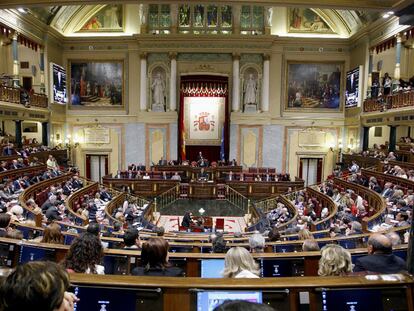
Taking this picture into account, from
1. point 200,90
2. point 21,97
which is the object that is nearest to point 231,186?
point 200,90

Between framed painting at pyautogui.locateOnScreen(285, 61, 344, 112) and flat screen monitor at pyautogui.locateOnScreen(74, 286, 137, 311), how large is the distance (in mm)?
21301

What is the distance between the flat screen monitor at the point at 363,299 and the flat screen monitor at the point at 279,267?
1.43m

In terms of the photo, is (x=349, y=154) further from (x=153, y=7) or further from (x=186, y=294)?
(x=186, y=294)

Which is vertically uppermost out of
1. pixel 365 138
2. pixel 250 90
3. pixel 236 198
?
pixel 250 90

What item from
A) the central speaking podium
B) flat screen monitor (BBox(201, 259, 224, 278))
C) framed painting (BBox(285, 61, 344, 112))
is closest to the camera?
flat screen monitor (BBox(201, 259, 224, 278))

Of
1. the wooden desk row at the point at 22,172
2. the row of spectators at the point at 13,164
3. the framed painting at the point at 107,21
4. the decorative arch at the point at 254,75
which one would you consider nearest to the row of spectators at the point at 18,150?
the row of spectators at the point at 13,164

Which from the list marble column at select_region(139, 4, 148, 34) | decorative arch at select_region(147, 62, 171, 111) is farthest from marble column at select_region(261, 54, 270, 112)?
marble column at select_region(139, 4, 148, 34)

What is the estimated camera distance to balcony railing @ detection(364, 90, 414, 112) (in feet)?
47.4

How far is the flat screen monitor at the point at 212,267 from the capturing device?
10.7ft

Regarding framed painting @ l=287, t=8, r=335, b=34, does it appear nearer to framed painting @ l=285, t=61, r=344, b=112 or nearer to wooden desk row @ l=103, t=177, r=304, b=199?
framed painting @ l=285, t=61, r=344, b=112

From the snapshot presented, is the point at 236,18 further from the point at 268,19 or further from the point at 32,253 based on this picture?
the point at 32,253

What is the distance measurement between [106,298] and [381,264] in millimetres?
2215

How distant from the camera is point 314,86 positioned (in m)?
22.2

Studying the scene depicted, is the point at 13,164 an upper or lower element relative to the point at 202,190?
upper
